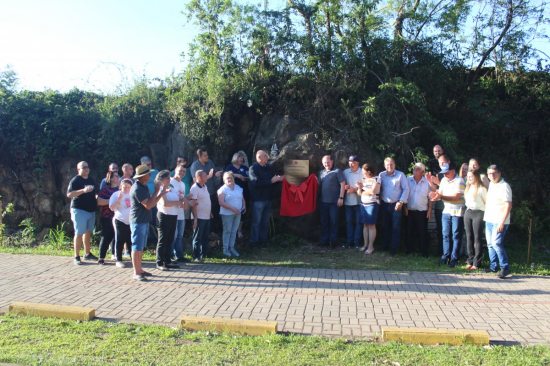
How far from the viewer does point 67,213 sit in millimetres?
12711

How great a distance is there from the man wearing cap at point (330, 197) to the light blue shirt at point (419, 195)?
4.81 feet

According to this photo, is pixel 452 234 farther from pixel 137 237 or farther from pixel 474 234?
pixel 137 237

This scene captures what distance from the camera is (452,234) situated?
9.50 m

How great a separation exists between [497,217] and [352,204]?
10.1ft

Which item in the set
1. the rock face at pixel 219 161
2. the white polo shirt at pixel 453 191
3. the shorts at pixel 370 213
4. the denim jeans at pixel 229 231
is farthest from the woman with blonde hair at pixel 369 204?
the denim jeans at pixel 229 231

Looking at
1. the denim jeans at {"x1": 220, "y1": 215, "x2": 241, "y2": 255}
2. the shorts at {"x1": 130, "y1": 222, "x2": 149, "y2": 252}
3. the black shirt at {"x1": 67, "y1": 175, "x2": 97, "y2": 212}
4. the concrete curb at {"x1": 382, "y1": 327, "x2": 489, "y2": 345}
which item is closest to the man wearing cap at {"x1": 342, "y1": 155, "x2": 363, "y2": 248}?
the denim jeans at {"x1": 220, "y1": 215, "x2": 241, "y2": 255}

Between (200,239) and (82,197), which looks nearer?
(82,197)

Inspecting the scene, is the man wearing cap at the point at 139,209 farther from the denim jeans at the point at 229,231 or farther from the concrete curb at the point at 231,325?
the concrete curb at the point at 231,325

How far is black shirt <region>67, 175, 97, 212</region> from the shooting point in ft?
30.6

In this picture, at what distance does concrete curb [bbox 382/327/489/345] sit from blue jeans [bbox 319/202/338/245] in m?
5.35

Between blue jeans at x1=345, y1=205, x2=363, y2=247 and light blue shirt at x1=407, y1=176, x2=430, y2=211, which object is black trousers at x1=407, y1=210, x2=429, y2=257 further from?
blue jeans at x1=345, y1=205, x2=363, y2=247

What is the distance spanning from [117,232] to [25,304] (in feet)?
9.48

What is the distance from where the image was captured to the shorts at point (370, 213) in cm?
1005

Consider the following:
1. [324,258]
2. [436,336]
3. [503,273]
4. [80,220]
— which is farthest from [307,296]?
[80,220]
